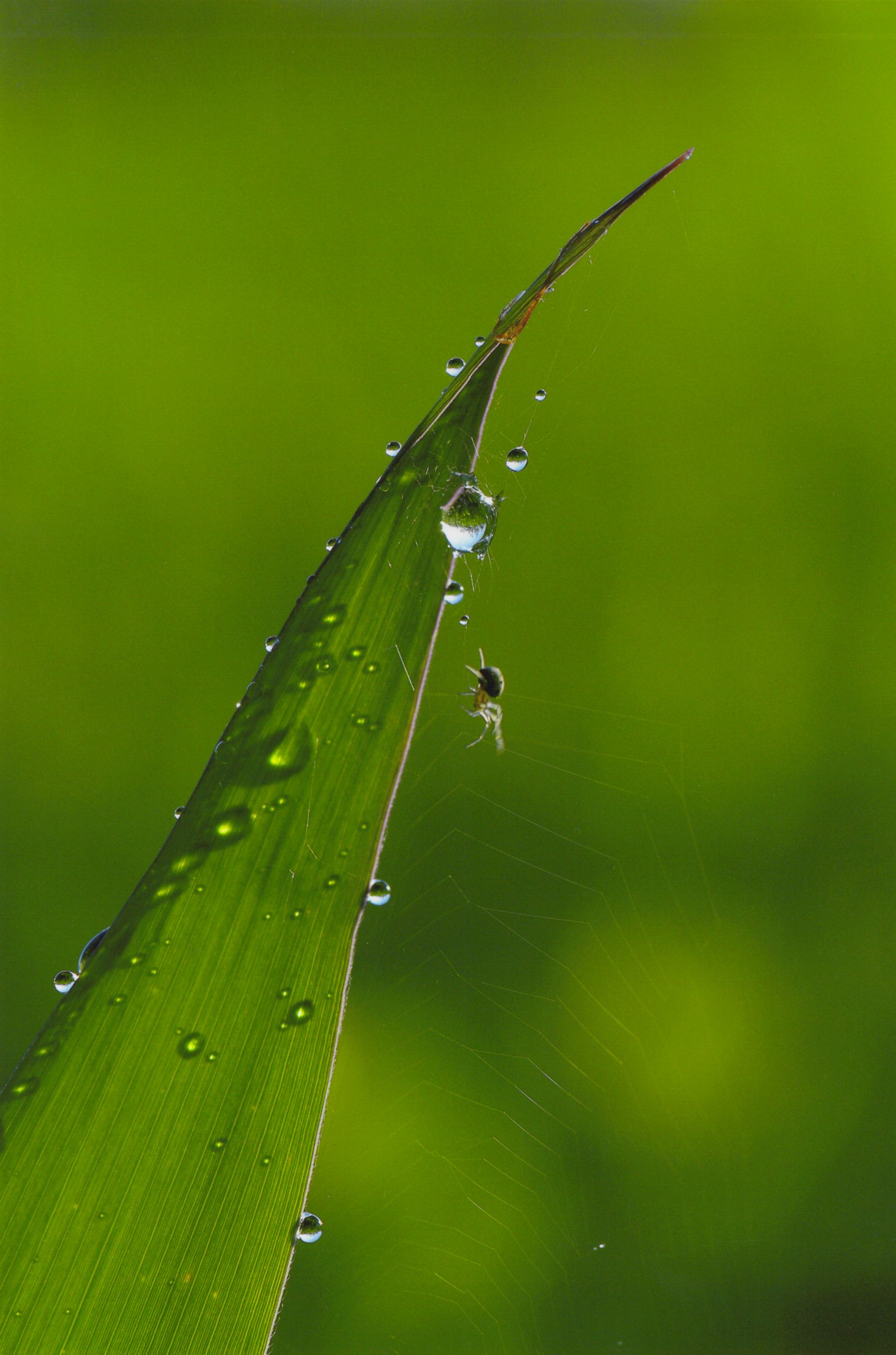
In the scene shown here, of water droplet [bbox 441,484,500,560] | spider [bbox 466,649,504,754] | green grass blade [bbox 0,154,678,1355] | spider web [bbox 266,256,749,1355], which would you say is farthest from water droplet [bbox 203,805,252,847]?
spider web [bbox 266,256,749,1355]

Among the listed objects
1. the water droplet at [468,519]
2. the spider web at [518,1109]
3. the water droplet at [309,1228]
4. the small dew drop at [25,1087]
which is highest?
the water droplet at [468,519]

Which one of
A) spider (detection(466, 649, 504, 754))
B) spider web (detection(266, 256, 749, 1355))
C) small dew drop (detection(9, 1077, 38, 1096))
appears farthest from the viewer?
spider web (detection(266, 256, 749, 1355))

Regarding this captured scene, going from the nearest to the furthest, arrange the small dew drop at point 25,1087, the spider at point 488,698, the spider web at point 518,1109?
the small dew drop at point 25,1087 → the spider at point 488,698 → the spider web at point 518,1109

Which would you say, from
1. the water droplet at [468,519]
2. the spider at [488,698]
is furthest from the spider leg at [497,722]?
the water droplet at [468,519]

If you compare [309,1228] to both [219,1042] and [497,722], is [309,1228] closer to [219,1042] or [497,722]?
[219,1042]

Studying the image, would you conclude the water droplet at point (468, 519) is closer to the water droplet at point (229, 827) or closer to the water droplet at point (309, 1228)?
the water droplet at point (229, 827)

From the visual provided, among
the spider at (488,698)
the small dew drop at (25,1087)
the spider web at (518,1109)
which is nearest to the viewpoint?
the small dew drop at (25,1087)

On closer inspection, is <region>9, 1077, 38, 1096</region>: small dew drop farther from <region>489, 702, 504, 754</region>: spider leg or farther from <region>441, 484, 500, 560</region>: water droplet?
<region>489, 702, 504, 754</region>: spider leg
